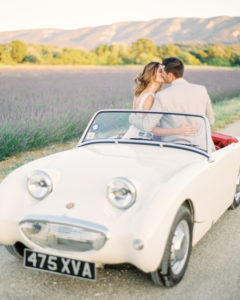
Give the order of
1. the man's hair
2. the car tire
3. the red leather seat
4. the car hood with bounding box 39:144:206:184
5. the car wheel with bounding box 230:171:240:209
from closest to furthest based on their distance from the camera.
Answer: the car hood with bounding box 39:144:206:184, the car tire, the man's hair, the red leather seat, the car wheel with bounding box 230:171:240:209

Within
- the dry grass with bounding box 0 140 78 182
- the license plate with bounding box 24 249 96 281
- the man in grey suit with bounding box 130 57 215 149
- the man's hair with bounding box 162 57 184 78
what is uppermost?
the man's hair with bounding box 162 57 184 78

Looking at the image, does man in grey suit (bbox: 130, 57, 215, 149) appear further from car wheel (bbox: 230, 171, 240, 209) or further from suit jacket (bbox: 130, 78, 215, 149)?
car wheel (bbox: 230, 171, 240, 209)

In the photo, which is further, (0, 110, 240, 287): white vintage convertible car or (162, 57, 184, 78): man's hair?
(162, 57, 184, 78): man's hair

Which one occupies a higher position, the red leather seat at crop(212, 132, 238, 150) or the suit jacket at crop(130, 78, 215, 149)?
the suit jacket at crop(130, 78, 215, 149)

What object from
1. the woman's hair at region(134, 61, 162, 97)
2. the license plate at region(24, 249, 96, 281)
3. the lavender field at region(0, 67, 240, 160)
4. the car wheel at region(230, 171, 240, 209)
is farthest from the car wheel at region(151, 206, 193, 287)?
the lavender field at region(0, 67, 240, 160)

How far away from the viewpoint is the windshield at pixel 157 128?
4211mm

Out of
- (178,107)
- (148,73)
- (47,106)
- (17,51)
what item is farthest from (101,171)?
(17,51)

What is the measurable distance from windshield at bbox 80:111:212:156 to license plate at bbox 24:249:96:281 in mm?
1551

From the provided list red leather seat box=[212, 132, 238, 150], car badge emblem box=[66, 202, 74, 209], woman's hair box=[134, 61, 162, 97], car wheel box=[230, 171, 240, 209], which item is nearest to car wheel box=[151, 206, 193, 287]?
car badge emblem box=[66, 202, 74, 209]

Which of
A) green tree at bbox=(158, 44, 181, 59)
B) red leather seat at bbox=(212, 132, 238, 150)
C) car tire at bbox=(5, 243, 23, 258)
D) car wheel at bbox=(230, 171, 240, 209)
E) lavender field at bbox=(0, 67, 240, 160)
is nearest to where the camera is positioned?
car tire at bbox=(5, 243, 23, 258)

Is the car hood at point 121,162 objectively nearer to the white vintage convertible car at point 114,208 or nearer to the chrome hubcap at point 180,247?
the white vintage convertible car at point 114,208

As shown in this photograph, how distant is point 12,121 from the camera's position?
8570mm

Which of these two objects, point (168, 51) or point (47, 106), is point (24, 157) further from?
point (168, 51)

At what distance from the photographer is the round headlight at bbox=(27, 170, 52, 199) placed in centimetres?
333
